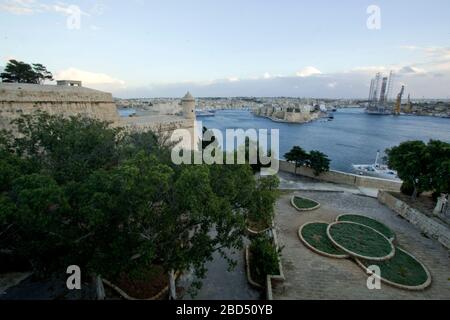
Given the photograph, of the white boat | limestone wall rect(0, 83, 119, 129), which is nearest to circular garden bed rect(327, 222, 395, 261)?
limestone wall rect(0, 83, 119, 129)

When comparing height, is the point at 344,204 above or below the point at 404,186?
below

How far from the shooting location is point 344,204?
61.4 ft

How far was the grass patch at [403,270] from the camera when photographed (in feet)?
34.7

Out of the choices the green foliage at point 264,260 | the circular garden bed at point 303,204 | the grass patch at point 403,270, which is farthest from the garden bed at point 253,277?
the circular garden bed at point 303,204

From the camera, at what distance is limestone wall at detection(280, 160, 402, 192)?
2168 cm

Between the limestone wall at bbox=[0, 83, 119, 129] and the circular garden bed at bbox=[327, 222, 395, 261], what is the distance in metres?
17.8

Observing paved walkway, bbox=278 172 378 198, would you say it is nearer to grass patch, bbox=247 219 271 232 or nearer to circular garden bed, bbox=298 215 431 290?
circular garden bed, bbox=298 215 431 290

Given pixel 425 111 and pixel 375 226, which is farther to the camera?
pixel 425 111

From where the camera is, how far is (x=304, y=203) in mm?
18344

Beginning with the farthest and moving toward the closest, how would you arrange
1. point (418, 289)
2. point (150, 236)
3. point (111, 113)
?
point (111, 113), point (418, 289), point (150, 236)

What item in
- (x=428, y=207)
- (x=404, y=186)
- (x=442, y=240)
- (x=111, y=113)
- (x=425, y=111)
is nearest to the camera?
(x=442, y=240)

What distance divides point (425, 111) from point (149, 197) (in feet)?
554
